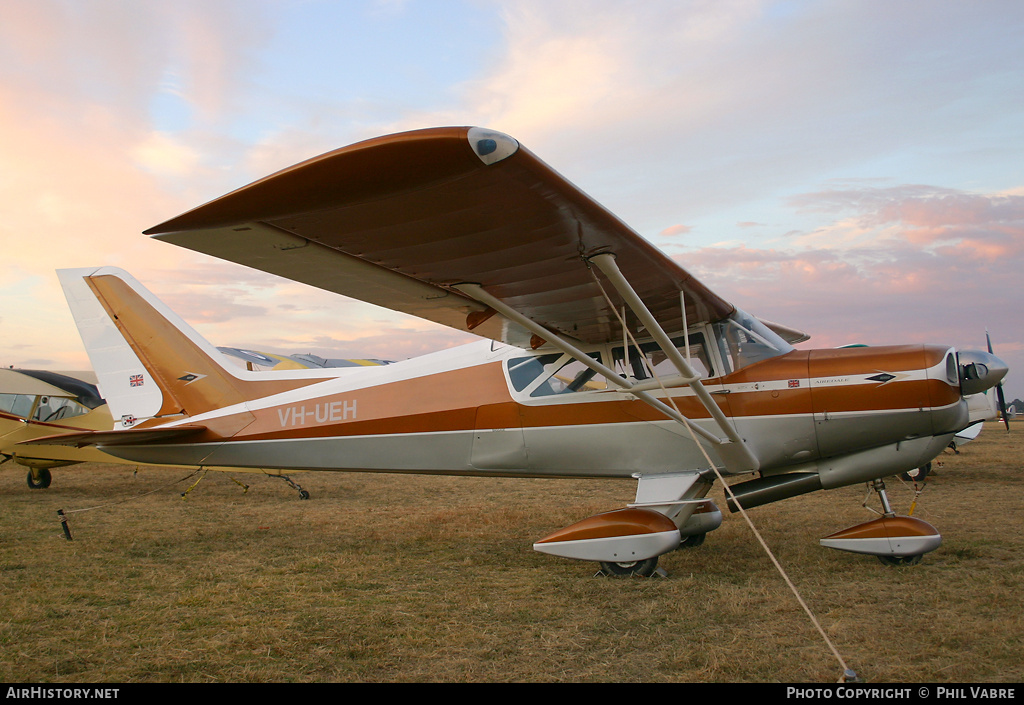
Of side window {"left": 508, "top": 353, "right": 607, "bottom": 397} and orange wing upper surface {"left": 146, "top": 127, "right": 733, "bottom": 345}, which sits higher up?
orange wing upper surface {"left": 146, "top": 127, "right": 733, "bottom": 345}

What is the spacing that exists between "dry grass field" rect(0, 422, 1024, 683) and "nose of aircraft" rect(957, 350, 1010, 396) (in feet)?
4.44

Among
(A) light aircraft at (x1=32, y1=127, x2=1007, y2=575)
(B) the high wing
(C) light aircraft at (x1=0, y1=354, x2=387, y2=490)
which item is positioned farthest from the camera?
(C) light aircraft at (x1=0, y1=354, x2=387, y2=490)

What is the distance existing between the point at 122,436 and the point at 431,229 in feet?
16.7

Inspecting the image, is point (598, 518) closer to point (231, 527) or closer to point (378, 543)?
point (378, 543)

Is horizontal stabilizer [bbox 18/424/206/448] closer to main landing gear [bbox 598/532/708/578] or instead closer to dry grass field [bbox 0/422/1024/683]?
dry grass field [bbox 0/422/1024/683]

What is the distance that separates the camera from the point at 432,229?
337 cm

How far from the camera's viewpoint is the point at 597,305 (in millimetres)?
4996

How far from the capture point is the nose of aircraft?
192 inches

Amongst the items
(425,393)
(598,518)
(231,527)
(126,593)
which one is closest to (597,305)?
(598,518)

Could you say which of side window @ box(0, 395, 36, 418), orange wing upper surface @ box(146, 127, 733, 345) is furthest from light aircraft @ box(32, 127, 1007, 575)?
side window @ box(0, 395, 36, 418)

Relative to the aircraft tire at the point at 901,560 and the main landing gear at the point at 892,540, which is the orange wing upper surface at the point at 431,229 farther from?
the aircraft tire at the point at 901,560

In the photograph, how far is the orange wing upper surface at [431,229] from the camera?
2639mm
